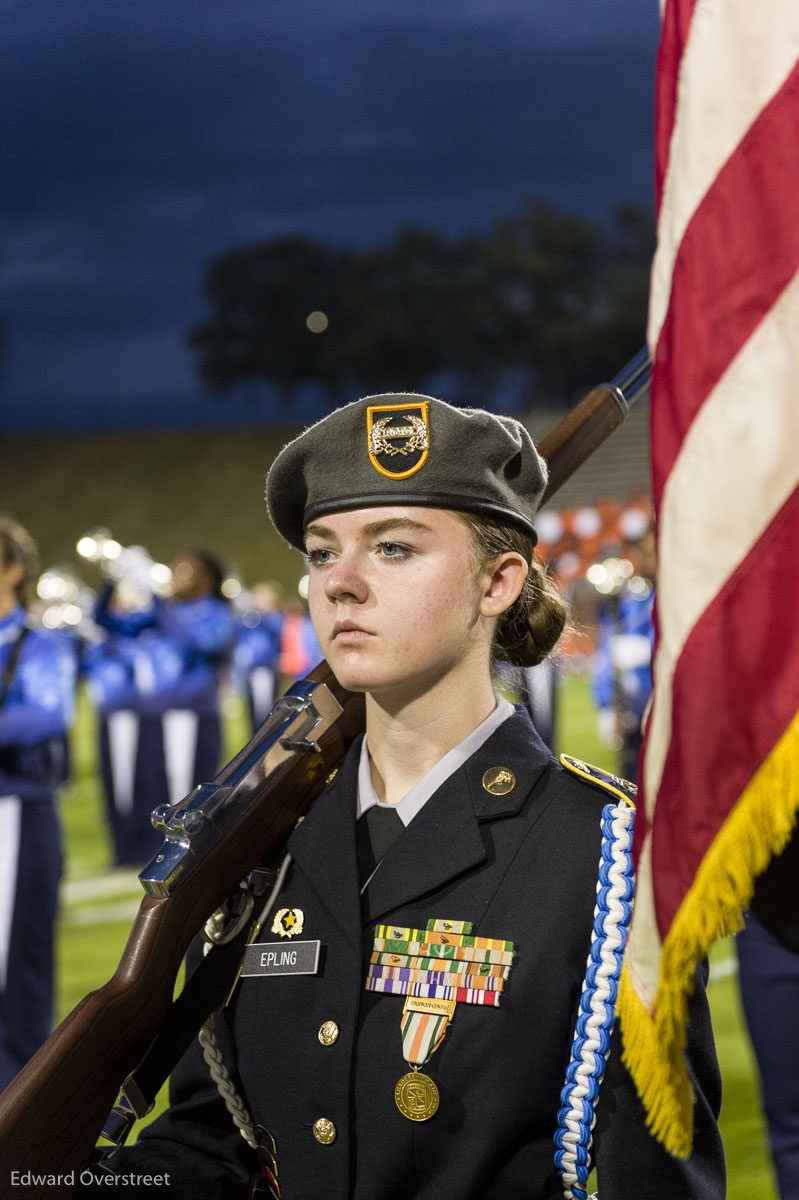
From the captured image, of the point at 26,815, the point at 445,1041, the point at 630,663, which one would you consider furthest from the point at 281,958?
the point at 630,663

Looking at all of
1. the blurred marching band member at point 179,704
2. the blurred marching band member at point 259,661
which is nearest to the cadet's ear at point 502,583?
the blurred marching band member at point 179,704

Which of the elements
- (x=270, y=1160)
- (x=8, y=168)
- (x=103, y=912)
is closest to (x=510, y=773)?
(x=270, y=1160)

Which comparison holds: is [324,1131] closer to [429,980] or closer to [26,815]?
[429,980]

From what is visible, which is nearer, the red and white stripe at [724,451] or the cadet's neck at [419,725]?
the red and white stripe at [724,451]

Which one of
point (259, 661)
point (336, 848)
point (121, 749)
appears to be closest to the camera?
point (336, 848)

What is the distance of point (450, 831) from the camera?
5.71 feet

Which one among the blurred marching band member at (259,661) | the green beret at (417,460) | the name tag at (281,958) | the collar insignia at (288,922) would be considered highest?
the blurred marching band member at (259,661)

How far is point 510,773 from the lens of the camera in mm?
1791

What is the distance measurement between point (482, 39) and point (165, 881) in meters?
66.1

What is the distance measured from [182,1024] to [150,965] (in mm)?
135

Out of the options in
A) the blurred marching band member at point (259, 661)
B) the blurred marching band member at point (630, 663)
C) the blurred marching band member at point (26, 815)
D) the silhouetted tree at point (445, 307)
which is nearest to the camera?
the blurred marching band member at point (26, 815)

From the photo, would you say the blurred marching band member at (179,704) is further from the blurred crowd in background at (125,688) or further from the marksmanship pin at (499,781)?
the marksmanship pin at (499,781)

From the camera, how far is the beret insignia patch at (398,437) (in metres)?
1.72

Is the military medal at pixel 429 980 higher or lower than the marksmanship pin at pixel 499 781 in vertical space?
lower
